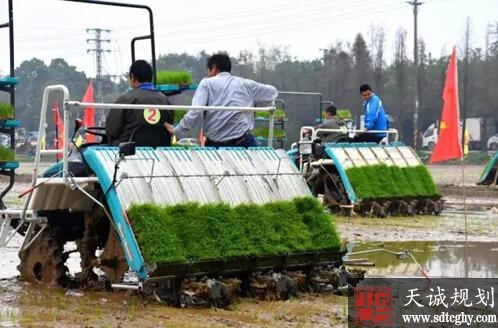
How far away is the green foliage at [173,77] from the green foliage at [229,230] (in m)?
2.50

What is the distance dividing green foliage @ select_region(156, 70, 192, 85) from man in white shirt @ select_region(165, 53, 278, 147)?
1.23m

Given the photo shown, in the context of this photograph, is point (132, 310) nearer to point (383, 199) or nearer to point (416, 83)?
point (383, 199)

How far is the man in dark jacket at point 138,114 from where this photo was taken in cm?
1019

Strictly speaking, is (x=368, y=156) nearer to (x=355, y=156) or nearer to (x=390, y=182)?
(x=355, y=156)

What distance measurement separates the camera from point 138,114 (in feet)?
33.5

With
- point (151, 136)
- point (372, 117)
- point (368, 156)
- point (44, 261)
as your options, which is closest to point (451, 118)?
point (368, 156)

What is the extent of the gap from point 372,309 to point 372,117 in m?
13.0

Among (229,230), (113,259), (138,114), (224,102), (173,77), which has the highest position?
(173,77)

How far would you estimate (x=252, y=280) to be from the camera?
9812mm

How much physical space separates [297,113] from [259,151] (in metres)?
55.4

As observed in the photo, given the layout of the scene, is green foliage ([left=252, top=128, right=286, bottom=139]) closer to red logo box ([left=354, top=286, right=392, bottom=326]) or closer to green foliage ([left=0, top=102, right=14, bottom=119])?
green foliage ([left=0, top=102, right=14, bottom=119])

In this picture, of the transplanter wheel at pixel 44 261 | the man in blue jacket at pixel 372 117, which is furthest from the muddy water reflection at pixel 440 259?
the man in blue jacket at pixel 372 117

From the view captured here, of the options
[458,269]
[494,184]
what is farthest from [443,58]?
[458,269]

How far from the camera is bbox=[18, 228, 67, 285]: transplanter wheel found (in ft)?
33.4
